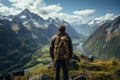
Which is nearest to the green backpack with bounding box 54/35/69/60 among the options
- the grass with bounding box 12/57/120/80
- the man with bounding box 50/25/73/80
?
the man with bounding box 50/25/73/80

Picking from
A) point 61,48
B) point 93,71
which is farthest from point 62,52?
point 93,71

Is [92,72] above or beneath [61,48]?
beneath

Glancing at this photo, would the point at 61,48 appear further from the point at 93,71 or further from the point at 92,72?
the point at 93,71

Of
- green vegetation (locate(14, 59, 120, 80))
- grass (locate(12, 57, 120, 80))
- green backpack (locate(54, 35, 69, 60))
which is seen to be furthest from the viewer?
grass (locate(12, 57, 120, 80))

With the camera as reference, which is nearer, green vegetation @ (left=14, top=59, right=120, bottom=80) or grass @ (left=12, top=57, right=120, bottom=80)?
green vegetation @ (left=14, top=59, right=120, bottom=80)

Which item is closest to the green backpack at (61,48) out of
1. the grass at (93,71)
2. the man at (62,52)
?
the man at (62,52)

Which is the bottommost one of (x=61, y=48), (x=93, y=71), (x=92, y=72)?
(x=92, y=72)

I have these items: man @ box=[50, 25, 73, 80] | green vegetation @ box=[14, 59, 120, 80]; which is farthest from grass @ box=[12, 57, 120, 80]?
man @ box=[50, 25, 73, 80]

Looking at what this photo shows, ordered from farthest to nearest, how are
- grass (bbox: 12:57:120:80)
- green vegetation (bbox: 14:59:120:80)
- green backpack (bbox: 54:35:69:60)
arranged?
grass (bbox: 12:57:120:80) → green vegetation (bbox: 14:59:120:80) → green backpack (bbox: 54:35:69:60)

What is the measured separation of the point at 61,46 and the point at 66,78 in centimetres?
381

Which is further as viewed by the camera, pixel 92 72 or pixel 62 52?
pixel 92 72

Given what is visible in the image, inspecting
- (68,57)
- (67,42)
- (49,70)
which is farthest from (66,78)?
(49,70)

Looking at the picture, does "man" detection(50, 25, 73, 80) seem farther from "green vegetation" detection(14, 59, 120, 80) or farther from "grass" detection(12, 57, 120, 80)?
"grass" detection(12, 57, 120, 80)

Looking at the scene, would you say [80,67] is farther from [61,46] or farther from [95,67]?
[61,46]
